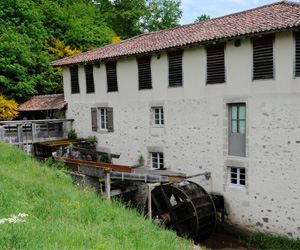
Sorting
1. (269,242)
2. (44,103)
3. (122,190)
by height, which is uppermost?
(44,103)

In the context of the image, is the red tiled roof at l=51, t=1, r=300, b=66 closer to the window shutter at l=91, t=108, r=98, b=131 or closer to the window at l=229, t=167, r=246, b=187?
the window shutter at l=91, t=108, r=98, b=131

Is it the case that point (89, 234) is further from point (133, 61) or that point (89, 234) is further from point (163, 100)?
point (133, 61)

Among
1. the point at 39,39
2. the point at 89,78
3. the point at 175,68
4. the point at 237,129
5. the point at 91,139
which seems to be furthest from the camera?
the point at 39,39

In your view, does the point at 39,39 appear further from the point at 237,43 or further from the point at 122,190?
the point at 237,43

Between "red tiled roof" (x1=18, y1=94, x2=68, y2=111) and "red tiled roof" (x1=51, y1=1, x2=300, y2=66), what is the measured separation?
2232 millimetres

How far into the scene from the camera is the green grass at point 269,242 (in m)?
9.16

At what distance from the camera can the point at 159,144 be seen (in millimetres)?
12297

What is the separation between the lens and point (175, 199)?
11406 mm

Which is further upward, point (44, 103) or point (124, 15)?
point (124, 15)

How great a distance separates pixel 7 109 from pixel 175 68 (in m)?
10.6

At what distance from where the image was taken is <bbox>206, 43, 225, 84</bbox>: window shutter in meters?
10.3

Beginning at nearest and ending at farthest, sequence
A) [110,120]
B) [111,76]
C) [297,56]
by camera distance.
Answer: [297,56], [111,76], [110,120]

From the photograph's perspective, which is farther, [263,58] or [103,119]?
[103,119]

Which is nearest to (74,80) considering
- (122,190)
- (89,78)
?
(89,78)
